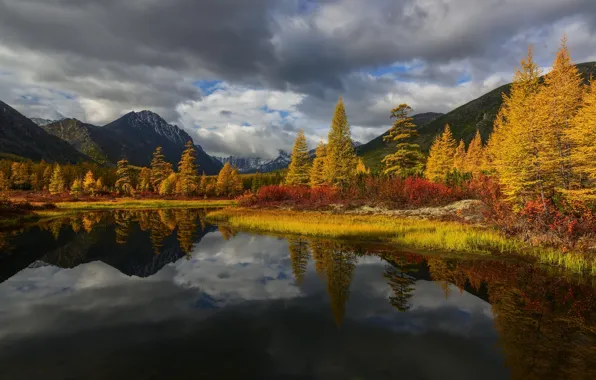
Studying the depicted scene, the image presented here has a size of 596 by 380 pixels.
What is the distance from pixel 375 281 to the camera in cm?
1359

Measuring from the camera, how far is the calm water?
6969 millimetres

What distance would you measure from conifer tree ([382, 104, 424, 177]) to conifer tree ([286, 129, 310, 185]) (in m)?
25.0

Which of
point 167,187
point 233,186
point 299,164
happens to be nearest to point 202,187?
point 233,186

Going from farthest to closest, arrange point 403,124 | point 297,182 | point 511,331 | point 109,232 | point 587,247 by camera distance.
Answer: point 297,182 → point 403,124 → point 109,232 → point 587,247 → point 511,331

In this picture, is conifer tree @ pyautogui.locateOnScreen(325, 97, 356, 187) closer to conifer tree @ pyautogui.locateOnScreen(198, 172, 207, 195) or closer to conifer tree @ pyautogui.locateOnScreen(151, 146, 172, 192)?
conifer tree @ pyautogui.locateOnScreen(198, 172, 207, 195)

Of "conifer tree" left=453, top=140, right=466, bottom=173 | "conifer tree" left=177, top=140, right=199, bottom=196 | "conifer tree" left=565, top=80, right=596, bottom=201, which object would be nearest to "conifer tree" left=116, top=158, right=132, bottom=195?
"conifer tree" left=177, top=140, right=199, bottom=196

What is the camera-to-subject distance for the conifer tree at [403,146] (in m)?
46.5

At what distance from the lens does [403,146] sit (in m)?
48.2

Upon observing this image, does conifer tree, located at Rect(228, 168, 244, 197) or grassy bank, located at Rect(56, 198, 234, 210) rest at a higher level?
conifer tree, located at Rect(228, 168, 244, 197)

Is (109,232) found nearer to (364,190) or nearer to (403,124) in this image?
(364,190)

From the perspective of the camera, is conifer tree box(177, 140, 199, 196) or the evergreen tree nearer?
conifer tree box(177, 140, 199, 196)

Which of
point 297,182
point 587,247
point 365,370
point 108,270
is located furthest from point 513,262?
point 297,182

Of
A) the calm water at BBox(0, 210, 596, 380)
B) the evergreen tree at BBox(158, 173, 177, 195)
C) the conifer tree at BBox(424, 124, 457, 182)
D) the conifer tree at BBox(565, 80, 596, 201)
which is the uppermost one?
the conifer tree at BBox(424, 124, 457, 182)

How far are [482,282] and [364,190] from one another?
29.7 metres
